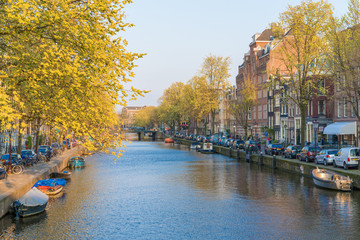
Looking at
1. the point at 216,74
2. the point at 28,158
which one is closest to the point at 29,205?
the point at 28,158

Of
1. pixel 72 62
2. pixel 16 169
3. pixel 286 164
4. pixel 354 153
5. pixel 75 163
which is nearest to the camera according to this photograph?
pixel 72 62

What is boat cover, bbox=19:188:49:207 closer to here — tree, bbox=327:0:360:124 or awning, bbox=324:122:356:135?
tree, bbox=327:0:360:124

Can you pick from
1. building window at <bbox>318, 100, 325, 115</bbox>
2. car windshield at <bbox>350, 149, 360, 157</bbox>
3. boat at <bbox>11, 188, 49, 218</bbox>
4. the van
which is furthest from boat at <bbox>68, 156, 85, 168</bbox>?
building window at <bbox>318, 100, 325, 115</bbox>

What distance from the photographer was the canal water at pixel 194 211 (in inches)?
969

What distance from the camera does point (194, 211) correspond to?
30.6 metres

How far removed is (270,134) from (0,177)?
66.3 m

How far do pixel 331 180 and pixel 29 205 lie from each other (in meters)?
23.9

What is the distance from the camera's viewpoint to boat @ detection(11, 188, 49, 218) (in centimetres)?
2714

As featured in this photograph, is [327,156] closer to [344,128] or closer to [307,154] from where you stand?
[307,154]

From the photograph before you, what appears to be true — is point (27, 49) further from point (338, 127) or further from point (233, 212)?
point (338, 127)

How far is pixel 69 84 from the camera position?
19844mm

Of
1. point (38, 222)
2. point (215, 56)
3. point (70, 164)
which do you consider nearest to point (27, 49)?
point (38, 222)

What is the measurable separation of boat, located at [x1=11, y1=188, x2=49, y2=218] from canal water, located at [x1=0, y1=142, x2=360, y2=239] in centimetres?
47

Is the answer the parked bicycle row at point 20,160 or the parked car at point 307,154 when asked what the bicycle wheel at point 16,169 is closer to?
the parked bicycle row at point 20,160
